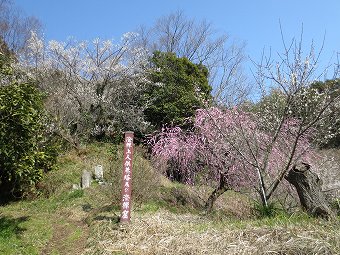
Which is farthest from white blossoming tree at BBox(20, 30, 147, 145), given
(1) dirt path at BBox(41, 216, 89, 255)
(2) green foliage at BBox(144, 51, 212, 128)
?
(1) dirt path at BBox(41, 216, 89, 255)

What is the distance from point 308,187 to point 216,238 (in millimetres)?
2207

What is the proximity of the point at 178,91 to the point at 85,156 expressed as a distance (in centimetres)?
609

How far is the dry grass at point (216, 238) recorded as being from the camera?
16.8 ft

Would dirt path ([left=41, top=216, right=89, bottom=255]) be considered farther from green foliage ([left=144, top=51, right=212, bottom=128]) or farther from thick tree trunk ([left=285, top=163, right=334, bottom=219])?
green foliage ([left=144, top=51, right=212, bottom=128])

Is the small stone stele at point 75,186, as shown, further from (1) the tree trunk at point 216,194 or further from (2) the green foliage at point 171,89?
(2) the green foliage at point 171,89

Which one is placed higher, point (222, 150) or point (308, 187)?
point (222, 150)

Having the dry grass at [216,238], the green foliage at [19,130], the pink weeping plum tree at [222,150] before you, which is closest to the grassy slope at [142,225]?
the dry grass at [216,238]

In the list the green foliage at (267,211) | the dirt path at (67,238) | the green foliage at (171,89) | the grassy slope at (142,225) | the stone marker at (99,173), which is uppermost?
the green foliage at (171,89)

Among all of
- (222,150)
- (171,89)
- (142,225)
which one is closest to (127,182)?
(142,225)

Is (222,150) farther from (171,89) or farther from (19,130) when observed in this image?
(171,89)

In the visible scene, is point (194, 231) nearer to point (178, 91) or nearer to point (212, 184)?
point (212, 184)

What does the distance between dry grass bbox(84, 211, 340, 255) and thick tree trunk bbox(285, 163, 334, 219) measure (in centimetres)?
118

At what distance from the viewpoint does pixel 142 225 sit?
27.6 ft

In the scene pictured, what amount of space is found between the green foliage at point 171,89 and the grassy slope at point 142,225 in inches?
195
